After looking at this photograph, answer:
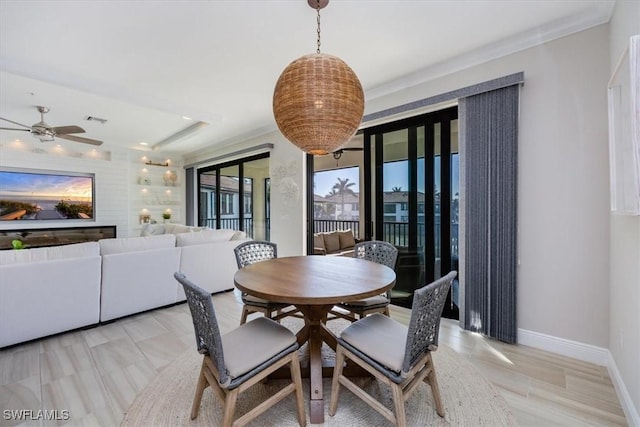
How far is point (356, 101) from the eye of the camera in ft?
5.65

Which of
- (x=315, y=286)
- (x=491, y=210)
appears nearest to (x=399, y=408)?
(x=315, y=286)

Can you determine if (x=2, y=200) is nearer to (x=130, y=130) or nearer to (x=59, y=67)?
(x=130, y=130)

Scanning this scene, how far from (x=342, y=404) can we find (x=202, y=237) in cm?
287

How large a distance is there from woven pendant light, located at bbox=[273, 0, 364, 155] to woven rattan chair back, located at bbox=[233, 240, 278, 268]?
1.41 metres

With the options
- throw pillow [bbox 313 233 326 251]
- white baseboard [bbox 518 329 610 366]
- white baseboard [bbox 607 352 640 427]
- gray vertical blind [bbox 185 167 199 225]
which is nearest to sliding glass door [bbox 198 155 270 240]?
gray vertical blind [bbox 185 167 199 225]

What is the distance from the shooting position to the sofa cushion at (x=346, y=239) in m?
5.93

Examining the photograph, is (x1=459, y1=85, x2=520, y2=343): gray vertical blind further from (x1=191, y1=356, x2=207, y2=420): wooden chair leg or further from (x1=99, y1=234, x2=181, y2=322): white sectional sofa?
(x1=99, y1=234, x2=181, y2=322): white sectional sofa

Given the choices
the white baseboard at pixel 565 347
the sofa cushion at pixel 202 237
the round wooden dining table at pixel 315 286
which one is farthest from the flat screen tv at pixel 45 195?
the white baseboard at pixel 565 347

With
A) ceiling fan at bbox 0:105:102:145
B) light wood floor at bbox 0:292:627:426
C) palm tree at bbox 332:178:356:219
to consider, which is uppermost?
ceiling fan at bbox 0:105:102:145

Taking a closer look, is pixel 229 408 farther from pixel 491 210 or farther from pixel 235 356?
pixel 491 210

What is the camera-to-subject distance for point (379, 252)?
2.74 metres

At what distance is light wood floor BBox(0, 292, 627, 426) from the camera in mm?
1704

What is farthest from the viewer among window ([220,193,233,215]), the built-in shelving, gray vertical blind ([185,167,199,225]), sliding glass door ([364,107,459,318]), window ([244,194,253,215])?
gray vertical blind ([185,167,199,225])

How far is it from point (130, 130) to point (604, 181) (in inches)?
258
